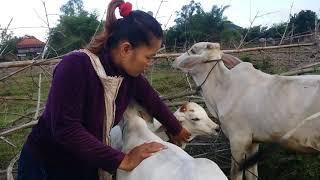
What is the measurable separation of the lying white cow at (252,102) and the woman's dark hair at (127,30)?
2058mm

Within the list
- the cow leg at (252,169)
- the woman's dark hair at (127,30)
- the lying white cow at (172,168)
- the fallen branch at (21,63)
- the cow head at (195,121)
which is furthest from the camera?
the cow leg at (252,169)

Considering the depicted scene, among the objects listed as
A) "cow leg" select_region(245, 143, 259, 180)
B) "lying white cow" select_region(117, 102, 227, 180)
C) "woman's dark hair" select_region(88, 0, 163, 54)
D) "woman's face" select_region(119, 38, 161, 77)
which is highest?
"woman's dark hair" select_region(88, 0, 163, 54)

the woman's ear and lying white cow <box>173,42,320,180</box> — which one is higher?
the woman's ear

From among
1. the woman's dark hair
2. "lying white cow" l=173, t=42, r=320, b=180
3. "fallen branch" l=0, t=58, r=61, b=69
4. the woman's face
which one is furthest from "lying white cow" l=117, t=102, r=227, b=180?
"lying white cow" l=173, t=42, r=320, b=180

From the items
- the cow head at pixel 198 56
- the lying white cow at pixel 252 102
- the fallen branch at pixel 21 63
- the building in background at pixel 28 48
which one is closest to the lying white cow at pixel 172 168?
the fallen branch at pixel 21 63

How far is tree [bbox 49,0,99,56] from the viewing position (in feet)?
15.6

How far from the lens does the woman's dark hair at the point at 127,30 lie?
2.46 metres

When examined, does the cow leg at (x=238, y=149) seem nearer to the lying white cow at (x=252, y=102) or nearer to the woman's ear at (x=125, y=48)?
the lying white cow at (x=252, y=102)

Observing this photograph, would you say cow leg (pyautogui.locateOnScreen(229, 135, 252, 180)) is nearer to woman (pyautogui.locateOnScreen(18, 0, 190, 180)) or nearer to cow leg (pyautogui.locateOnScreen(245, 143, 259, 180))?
cow leg (pyautogui.locateOnScreen(245, 143, 259, 180))

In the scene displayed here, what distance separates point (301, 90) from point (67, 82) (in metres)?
2.70

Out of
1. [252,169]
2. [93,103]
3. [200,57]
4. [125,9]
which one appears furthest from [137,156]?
[200,57]

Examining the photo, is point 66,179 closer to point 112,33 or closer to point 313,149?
point 112,33

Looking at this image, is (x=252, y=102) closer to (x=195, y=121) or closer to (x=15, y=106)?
(x=195, y=121)

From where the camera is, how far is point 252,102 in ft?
15.4
